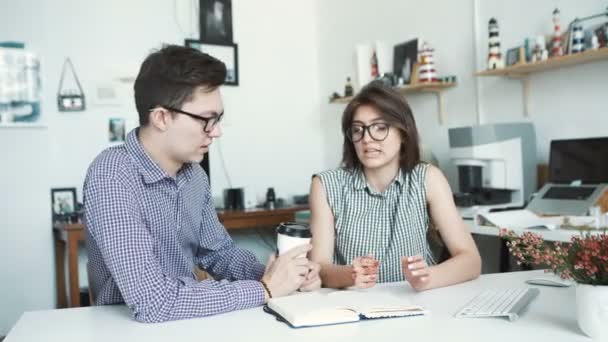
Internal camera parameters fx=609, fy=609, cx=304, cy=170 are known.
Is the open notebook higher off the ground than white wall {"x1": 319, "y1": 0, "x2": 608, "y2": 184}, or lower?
lower

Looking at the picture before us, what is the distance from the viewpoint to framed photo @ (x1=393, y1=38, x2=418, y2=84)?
361 centimetres

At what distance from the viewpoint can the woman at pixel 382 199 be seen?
1812 mm

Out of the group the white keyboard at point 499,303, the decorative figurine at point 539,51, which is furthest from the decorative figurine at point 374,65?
the white keyboard at point 499,303

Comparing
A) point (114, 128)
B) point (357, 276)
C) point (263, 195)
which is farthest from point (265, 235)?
point (357, 276)

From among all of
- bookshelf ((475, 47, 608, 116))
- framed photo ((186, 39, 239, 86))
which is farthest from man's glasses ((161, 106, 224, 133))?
framed photo ((186, 39, 239, 86))

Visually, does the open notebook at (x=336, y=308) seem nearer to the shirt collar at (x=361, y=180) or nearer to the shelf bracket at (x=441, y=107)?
the shirt collar at (x=361, y=180)

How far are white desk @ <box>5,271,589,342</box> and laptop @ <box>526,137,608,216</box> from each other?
4.07 ft

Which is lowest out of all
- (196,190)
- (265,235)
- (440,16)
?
(265,235)

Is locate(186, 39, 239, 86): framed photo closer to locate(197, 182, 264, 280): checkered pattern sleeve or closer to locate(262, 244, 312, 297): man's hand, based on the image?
Result: locate(197, 182, 264, 280): checkered pattern sleeve

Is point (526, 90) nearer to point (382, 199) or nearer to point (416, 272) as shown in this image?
point (382, 199)

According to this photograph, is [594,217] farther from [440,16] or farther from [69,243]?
[69,243]

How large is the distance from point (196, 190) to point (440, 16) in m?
2.35

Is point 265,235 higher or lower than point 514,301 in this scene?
lower

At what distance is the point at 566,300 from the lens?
4.21 ft
